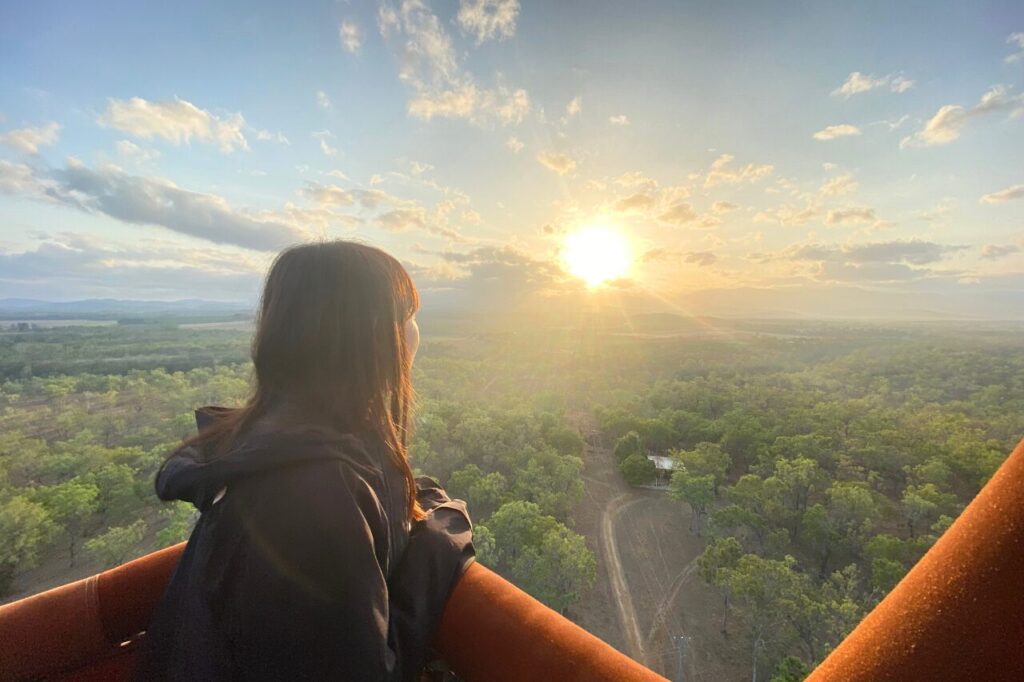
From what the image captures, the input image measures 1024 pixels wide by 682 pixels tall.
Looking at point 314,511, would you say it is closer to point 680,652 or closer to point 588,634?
point 588,634

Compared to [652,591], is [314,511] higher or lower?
higher

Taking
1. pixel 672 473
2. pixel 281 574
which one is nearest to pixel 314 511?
pixel 281 574

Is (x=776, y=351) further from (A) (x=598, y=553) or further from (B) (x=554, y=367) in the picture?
Result: (A) (x=598, y=553)

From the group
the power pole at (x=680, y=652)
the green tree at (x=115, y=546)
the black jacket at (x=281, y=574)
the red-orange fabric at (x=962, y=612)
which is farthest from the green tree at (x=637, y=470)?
the red-orange fabric at (x=962, y=612)

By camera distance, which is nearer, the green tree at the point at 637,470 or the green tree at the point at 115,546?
the green tree at the point at 115,546

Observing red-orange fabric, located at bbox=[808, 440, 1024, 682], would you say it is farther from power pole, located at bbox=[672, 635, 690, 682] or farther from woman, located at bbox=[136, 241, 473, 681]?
power pole, located at bbox=[672, 635, 690, 682]

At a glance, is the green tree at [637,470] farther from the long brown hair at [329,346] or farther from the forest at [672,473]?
the long brown hair at [329,346]

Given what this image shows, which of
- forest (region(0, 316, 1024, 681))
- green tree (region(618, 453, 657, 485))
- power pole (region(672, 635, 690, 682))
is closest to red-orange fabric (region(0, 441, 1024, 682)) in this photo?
forest (region(0, 316, 1024, 681))
